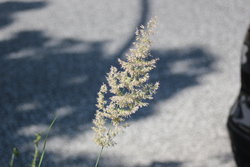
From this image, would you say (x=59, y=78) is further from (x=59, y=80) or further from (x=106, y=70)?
(x=106, y=70)

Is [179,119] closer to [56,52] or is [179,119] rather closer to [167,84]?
Result: [167,84]

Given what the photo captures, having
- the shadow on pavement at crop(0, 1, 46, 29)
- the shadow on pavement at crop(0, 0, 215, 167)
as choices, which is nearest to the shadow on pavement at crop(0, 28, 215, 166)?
the shadow on pavement at crop(0, 0, 215, 167)

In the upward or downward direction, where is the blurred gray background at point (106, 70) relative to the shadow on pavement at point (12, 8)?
downward

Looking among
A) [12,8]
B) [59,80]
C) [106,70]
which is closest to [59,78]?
[59,80]

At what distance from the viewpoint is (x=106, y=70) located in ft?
12.7

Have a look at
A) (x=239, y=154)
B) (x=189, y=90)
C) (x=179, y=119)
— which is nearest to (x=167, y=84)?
(x=189, y=90)

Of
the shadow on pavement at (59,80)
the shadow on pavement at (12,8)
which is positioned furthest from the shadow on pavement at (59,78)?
the shadow on pavement at (12,8)

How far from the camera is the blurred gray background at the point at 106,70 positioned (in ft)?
10.0

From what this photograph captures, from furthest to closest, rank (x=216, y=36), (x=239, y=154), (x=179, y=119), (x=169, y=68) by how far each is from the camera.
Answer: (x=216, y=36) → (x=169, y=68) → (x=179, y=119) → (x=239, y=154)

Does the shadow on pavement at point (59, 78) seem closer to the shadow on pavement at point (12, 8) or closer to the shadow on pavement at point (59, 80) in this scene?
the shadow on pavement at point (59, 80)

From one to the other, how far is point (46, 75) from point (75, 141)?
904 millimetres

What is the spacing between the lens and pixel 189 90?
3752 millimetres

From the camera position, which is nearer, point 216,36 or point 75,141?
point 75,141

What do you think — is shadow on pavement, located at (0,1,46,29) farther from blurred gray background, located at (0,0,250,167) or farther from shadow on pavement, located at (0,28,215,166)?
shadow on pavement, located at (0,28,215,166)
